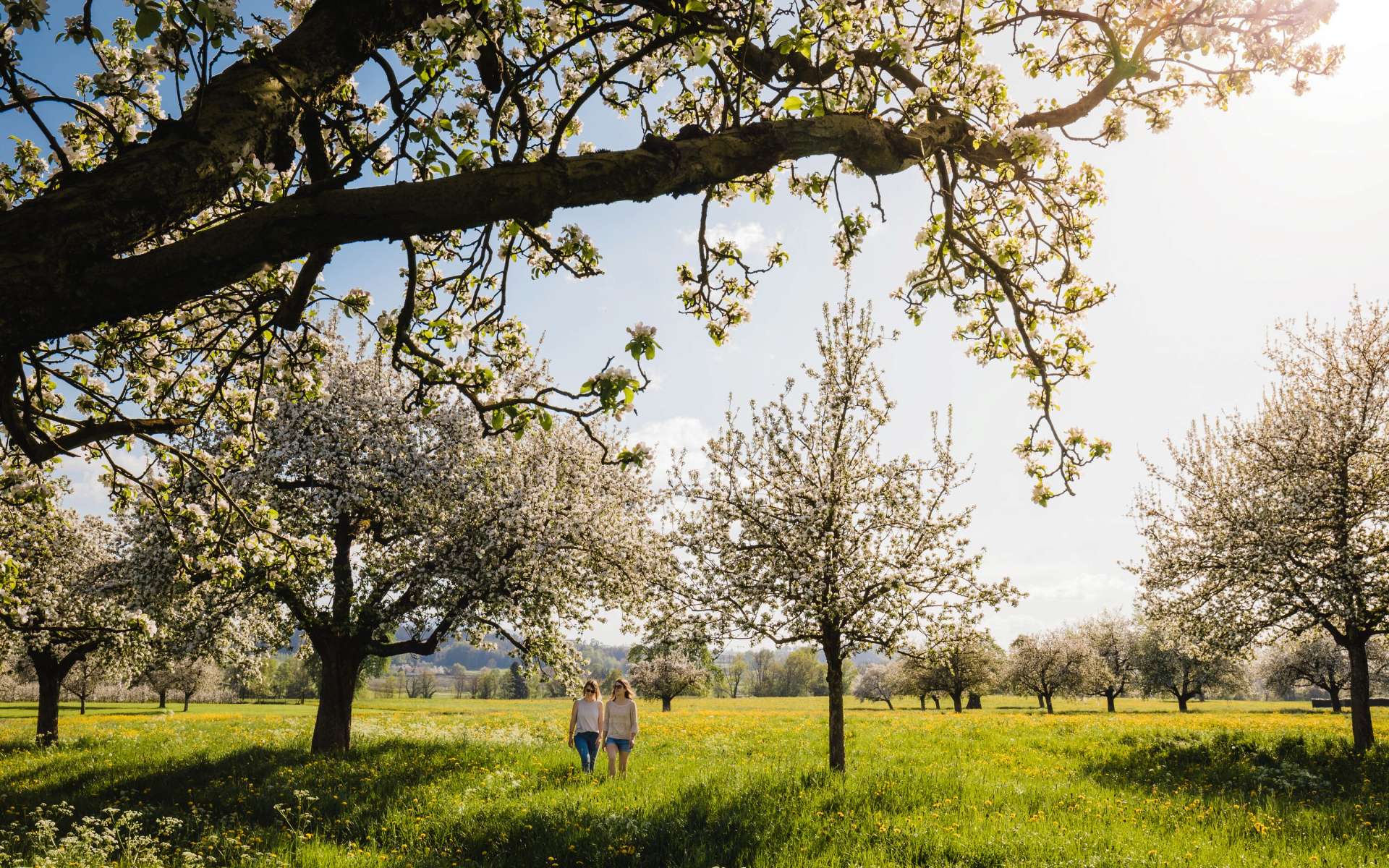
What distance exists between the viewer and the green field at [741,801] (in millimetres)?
8516

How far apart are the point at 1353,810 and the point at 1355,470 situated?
424 inches

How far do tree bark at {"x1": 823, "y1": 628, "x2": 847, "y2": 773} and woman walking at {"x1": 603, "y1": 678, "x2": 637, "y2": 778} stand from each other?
404 cm

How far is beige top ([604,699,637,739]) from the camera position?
13.2 metres

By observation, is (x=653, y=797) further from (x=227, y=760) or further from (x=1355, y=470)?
(x=1355, y=470)

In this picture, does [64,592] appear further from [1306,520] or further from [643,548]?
[1306,520]

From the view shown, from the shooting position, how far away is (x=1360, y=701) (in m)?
16.9

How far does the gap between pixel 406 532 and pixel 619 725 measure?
7.84 meters

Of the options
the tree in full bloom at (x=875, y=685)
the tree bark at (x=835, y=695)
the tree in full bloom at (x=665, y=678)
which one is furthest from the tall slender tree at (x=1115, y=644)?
the tree bark at (x=835, y=695)

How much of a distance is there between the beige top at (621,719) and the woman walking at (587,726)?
349 mm

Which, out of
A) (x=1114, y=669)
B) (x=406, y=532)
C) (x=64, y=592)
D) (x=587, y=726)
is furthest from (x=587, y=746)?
(x=1114, y=669)

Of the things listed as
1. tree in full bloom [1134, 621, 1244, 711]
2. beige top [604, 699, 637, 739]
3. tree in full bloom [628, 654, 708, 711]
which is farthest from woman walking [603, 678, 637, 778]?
tree in full bloom [1134, 621, 1244, 711]

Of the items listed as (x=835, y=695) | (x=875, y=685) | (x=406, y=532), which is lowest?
(x=875, y=685)

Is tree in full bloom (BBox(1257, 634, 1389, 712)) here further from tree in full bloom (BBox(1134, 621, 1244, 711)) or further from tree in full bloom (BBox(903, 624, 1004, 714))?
tree in full bloom (BBox(903, 624, 1004, 714))

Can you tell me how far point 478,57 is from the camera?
17.4 ft
